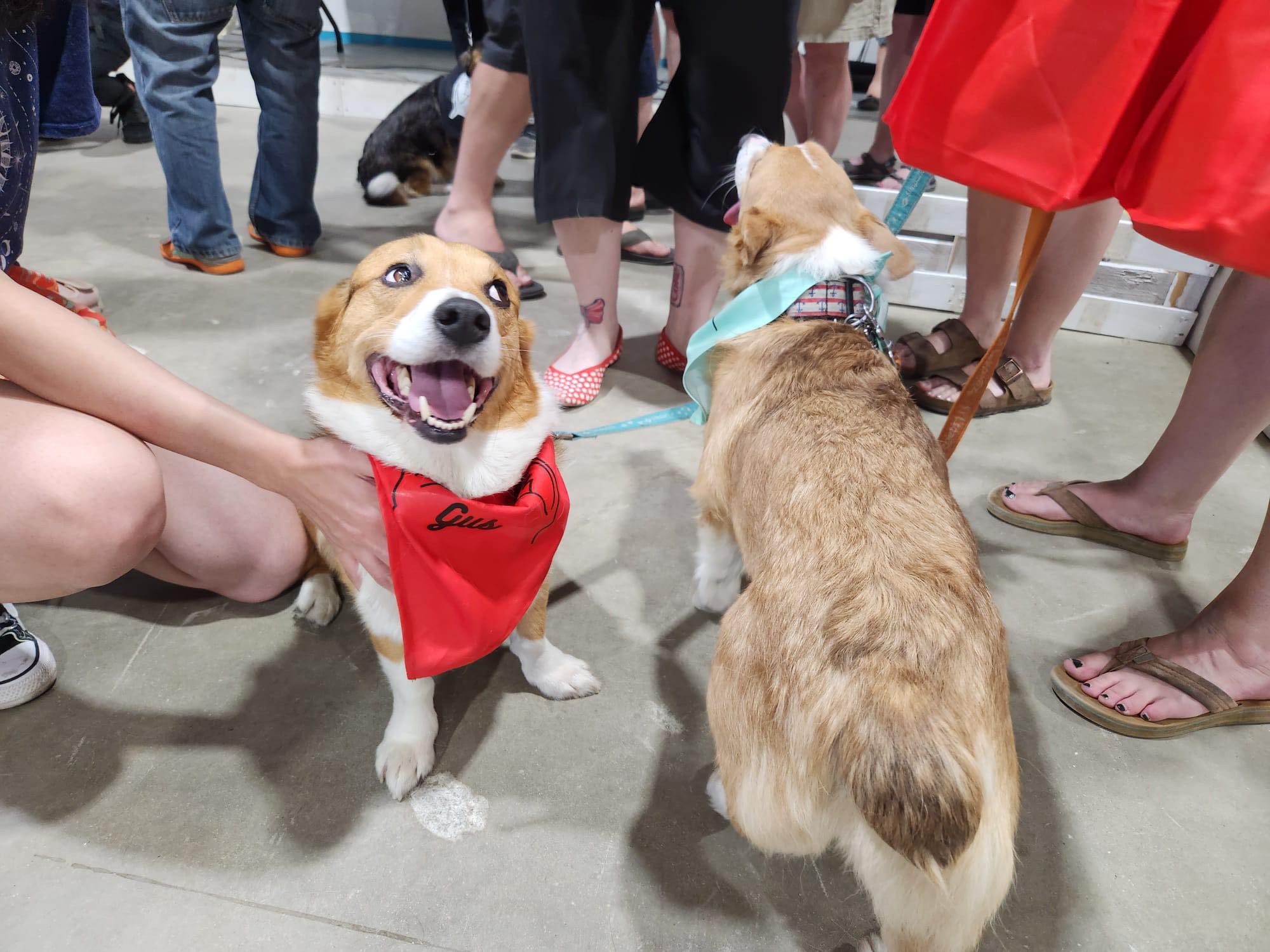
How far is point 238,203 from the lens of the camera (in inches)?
149

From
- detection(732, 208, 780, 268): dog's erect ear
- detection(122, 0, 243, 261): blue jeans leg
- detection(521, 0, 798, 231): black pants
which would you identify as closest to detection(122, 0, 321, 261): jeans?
detection(122, 0, 243, 261): blue jeans leg

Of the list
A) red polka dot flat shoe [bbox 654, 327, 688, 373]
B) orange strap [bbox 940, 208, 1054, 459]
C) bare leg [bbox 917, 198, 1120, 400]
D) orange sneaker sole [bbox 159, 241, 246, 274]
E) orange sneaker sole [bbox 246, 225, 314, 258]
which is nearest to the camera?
orange strap [bbox 940, 208, 1054, 459]

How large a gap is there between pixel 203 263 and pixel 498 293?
244 cm

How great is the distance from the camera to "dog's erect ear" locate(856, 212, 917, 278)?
1.72 m

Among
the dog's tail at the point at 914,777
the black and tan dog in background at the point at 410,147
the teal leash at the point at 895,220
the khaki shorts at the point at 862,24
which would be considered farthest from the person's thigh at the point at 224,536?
the black and tan dog in background at the point at 410,147

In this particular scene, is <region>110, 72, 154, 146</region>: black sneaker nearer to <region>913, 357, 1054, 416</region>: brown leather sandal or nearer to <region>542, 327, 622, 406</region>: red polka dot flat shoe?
<region>542, 327, 622, 406</region>: red polka dot flat shoe

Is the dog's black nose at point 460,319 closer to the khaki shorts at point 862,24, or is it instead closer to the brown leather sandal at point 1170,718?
the brown leather sandal at point 1170,718

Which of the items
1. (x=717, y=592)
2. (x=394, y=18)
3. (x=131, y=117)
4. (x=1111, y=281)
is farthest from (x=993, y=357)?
(x=394, y=18)

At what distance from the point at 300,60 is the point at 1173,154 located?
326cm

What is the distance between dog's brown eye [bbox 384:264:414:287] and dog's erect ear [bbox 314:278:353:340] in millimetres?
81

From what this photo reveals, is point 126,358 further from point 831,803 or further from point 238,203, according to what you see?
point 238,203

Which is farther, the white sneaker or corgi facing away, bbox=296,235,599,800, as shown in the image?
the white sneaker

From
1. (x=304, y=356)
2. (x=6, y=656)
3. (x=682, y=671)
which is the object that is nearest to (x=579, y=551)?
(x=682, y=671)

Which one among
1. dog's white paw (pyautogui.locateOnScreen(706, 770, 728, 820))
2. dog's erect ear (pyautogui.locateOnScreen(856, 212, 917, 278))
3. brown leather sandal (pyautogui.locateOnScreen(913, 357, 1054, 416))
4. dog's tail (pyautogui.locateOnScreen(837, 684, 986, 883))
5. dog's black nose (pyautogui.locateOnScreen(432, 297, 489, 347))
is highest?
dog's erect ear (pyautogui.locateOnScreen(856, 212, 917, 278))
